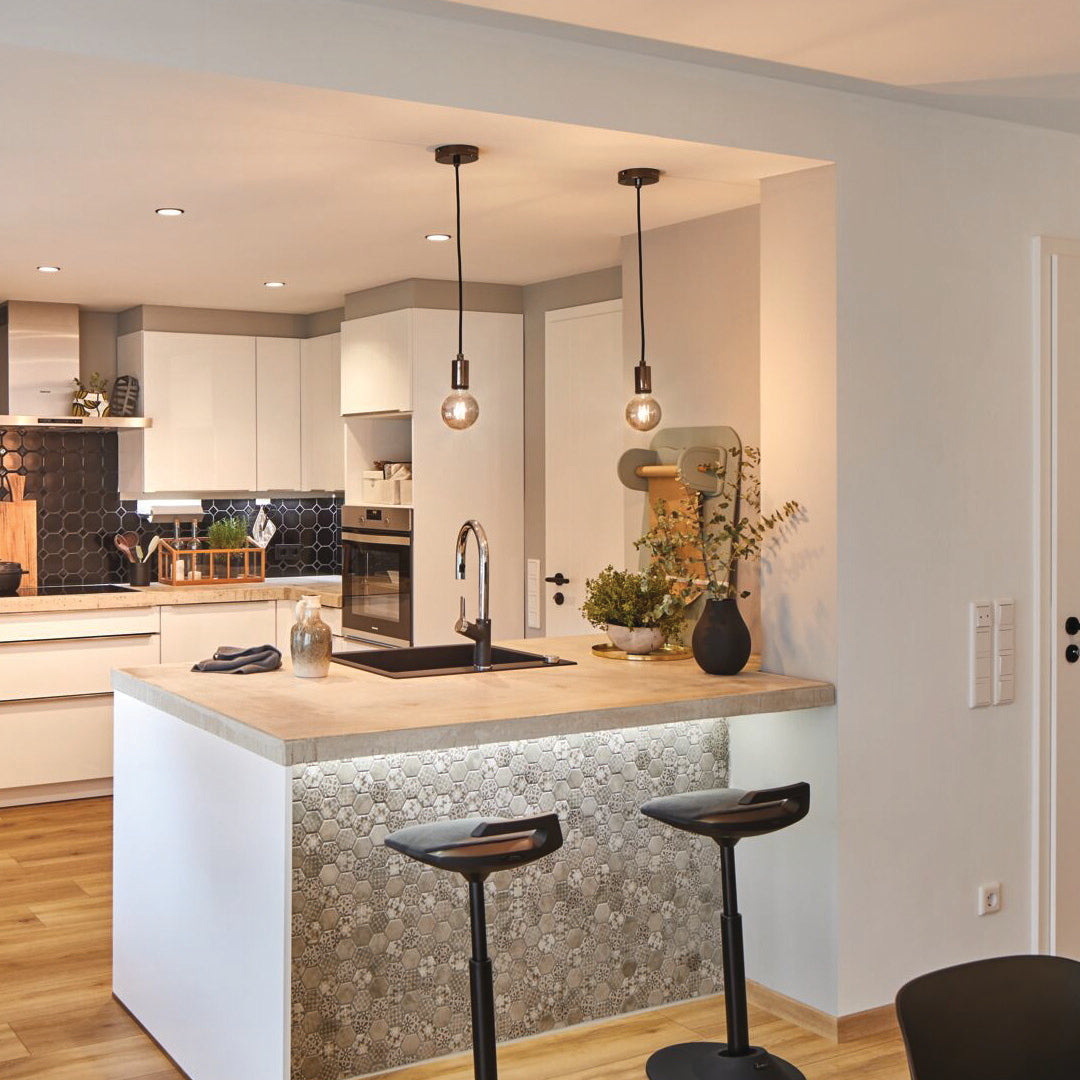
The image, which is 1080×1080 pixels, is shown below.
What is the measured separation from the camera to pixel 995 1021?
1779 mm

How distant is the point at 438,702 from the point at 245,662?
76 cm

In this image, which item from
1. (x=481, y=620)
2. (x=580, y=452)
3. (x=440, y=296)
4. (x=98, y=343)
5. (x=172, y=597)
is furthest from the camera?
(x=98, y=343)

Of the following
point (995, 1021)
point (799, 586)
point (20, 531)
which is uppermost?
point (20, 531)

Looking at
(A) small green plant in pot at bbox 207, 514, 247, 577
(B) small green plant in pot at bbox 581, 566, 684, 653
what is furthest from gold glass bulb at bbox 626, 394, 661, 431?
(A) small green plant in pot at bbox 207, 514, 247, 577

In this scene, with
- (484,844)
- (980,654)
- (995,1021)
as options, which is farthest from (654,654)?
(995,1021)

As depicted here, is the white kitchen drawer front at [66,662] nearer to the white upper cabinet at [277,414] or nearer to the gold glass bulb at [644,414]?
the white upper cabinet at [277,414]

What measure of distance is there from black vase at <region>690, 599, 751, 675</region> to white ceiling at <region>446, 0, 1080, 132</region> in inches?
56.5

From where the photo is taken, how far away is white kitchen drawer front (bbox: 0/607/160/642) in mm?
5945

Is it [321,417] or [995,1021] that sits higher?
[321,417]

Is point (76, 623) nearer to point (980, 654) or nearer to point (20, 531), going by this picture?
point (20, 531)

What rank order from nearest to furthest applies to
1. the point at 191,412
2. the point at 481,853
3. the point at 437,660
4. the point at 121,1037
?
1. the point at 481,853
2. the point at 121,1037
3. the point at 437,660
4. the point at 191,412

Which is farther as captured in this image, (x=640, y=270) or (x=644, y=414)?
(x=640, y=270)

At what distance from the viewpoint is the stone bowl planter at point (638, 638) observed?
397 cm

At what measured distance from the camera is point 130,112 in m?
3.06
